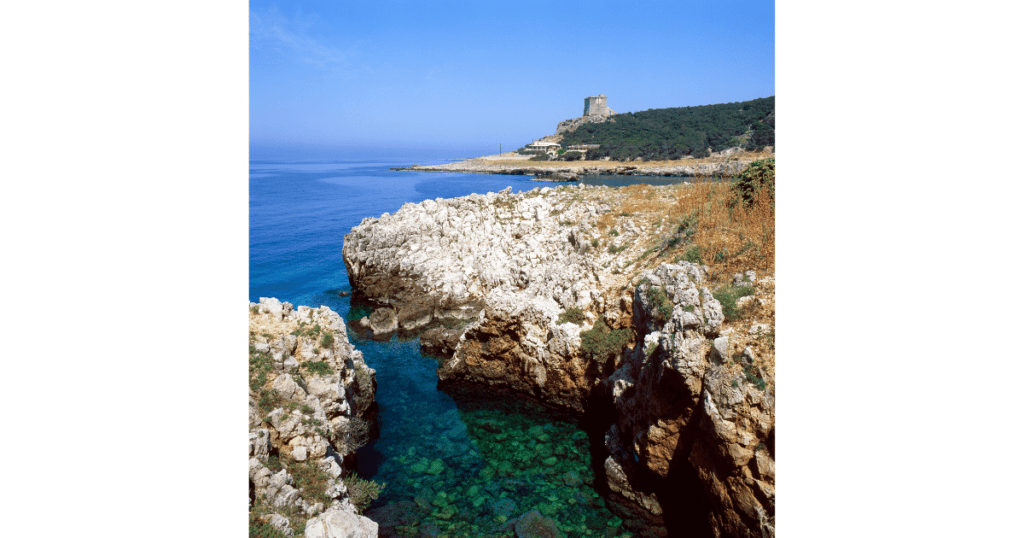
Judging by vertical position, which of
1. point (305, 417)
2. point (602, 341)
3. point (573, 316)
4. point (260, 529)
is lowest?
point (260, 529)

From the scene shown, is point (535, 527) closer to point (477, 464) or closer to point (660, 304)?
point (477, 464)

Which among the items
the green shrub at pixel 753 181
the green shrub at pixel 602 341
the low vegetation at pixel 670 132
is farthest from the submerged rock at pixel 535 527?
the low vegetation at pixel 670 132

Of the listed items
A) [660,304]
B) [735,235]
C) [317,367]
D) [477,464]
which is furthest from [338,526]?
[735,235]

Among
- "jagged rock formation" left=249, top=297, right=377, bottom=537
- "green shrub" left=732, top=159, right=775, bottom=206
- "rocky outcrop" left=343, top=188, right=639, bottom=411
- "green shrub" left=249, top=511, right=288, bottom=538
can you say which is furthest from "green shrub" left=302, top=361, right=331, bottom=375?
"green shrub" left=732, top=159, right=775, bottom=206

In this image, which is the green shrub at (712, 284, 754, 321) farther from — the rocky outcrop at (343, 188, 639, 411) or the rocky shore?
the rocky outcrop at (343, 188, 639, 411)

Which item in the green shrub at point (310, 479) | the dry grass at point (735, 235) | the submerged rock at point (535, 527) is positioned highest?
the dry grass at point (735, 235)

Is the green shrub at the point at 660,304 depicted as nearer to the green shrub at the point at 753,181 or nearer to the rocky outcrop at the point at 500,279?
the rocky outcrop at the point at 500,279
